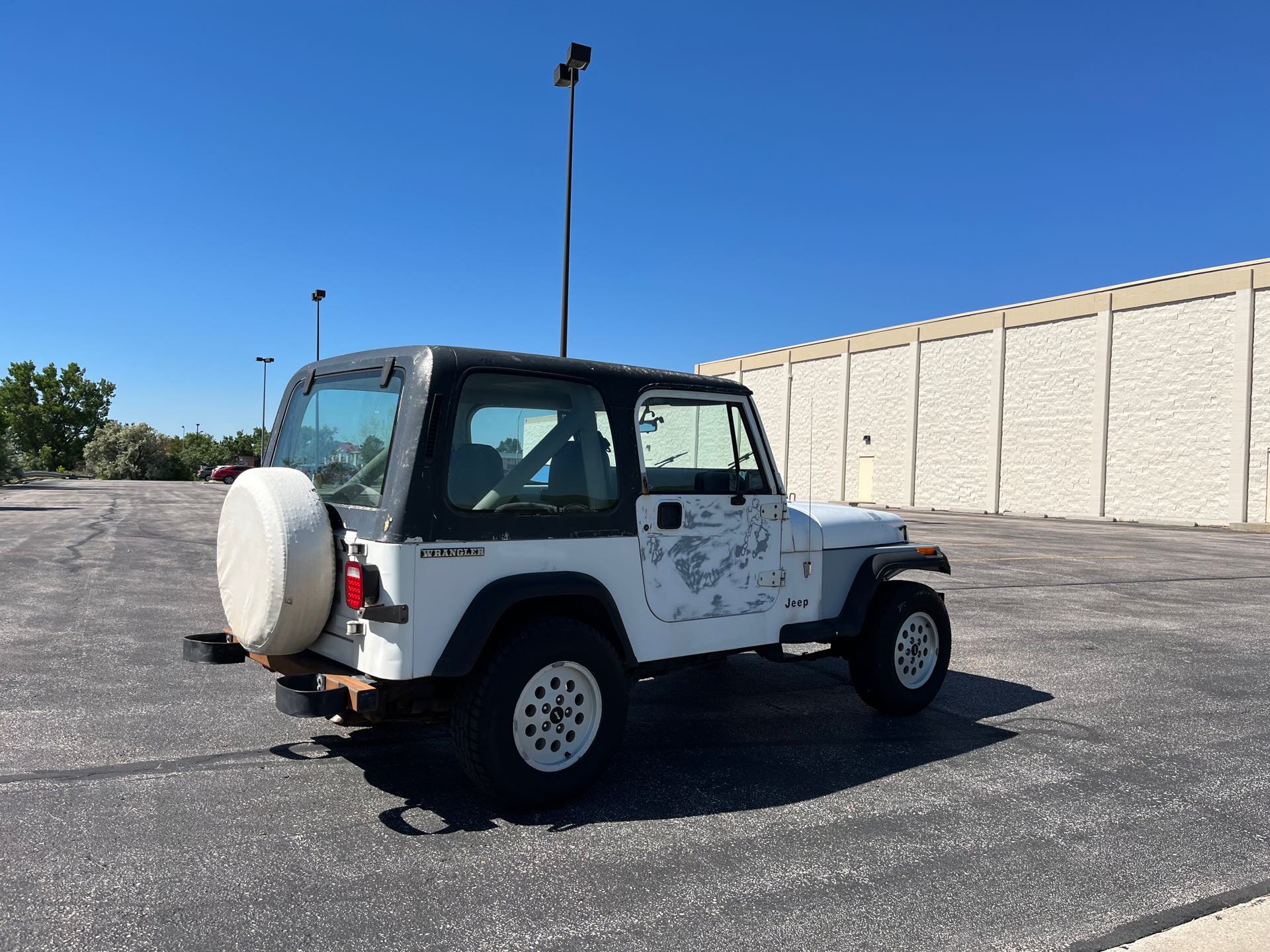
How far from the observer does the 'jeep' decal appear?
3.94 metres

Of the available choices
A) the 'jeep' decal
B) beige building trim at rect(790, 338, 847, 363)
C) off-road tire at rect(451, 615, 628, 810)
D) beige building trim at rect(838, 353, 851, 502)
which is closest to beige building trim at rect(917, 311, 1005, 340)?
beige building trim at rect(838, 353, 851, 502)

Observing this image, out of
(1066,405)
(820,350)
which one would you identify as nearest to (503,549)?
(1066,405)

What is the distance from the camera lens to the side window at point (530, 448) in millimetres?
4215

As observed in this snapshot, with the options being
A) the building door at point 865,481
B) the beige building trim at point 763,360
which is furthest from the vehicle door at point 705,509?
the beige building trim at point 763,360

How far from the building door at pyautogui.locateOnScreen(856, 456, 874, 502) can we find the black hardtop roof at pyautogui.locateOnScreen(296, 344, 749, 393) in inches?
1723

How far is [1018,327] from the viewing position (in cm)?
3919

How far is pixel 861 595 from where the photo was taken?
5758 mm

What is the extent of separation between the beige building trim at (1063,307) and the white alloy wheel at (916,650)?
18.0 m

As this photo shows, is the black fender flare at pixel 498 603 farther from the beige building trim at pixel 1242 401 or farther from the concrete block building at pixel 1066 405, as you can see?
the beige building trim at pixel 1242 401

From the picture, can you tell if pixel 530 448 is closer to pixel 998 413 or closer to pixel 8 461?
pixel 998 413

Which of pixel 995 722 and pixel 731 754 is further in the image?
pixel 995 722

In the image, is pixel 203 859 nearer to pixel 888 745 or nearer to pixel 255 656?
pixel 255 656

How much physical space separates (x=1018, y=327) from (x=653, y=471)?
127 feet

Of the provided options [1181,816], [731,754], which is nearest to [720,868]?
[731,754]
